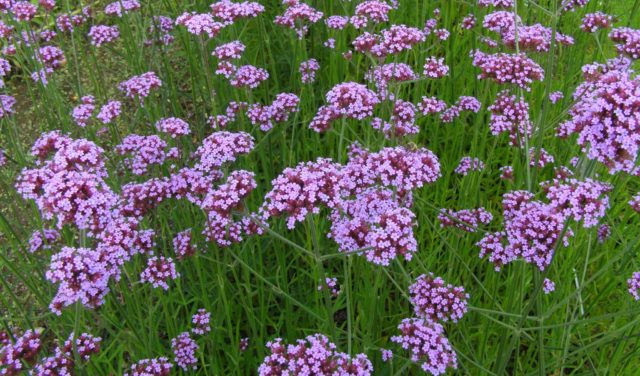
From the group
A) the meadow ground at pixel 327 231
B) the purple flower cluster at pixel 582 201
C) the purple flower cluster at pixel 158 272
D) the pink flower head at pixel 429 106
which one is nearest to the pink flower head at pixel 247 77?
the meadow ground at pixel 327 231

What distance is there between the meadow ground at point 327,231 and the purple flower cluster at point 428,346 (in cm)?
3

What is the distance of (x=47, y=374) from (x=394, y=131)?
6.98 ft

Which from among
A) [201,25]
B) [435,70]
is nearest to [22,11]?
[201,25]

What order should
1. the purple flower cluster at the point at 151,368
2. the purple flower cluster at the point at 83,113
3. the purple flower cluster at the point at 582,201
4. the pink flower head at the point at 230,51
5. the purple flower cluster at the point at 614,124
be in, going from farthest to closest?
the pink flower head at the point at 230,51
the purple flower cluster at the point at 83,113
the purple flower cluster at the point at 151,368
the purple flower cluster at the point at 582,201
the purple flower cluster at the point at 614,124

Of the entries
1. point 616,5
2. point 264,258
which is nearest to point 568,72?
point 616,5

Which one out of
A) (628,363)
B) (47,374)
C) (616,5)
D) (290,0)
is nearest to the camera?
(47,374)

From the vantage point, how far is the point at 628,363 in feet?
9.81

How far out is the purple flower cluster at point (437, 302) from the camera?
245 centimetres

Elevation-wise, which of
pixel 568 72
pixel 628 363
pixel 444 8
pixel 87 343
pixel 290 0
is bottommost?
pixel 628 363

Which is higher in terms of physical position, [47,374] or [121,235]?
[121,235]

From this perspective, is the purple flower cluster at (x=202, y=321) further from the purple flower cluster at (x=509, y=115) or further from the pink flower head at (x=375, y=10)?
the pink flower head at (x=375, y=10)

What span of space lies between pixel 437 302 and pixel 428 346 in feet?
0.83

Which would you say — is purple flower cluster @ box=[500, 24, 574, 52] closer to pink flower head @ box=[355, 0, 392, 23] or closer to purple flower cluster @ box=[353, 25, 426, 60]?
purple flower cluster @ box=[353, 25, 426, 60]

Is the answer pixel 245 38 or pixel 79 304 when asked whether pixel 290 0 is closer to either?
pixel 245 38
